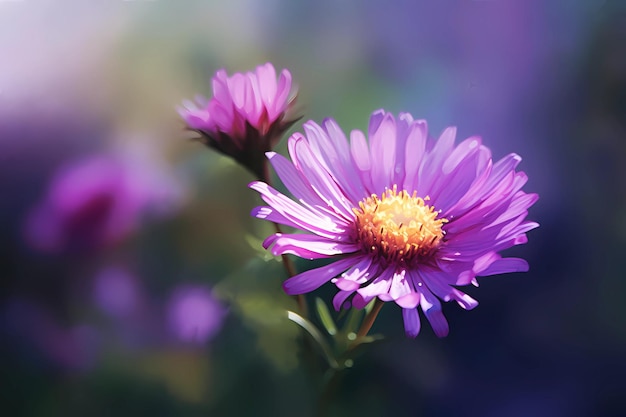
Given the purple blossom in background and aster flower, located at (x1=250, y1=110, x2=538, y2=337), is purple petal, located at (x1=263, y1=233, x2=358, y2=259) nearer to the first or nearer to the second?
aster flower, located at (x1=250, y1=110, x2=538, y2=337)

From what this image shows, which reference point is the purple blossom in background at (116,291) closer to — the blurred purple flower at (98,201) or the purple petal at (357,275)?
the blurred purple flower at (98,201)

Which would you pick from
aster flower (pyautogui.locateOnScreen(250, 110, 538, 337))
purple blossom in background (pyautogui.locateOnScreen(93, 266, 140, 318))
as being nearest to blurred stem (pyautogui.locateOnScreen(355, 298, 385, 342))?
aster flower (pyautogui.locateOnScreen(250, 110, 538, 337))

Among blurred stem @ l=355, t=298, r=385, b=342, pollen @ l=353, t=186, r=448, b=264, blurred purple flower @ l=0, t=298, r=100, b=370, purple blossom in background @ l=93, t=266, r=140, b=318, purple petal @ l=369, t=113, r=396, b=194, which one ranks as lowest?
blurred purple flower @ l=0, t=298, r=100, b=370

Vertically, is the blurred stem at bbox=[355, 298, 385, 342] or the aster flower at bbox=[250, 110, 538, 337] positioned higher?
the aster flower at bbox=[250, 110, 538, 337]

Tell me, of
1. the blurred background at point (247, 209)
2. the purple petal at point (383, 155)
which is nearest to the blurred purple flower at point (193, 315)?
the blurred background at point (247, 209)

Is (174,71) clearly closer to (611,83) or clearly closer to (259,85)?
(259,85)
